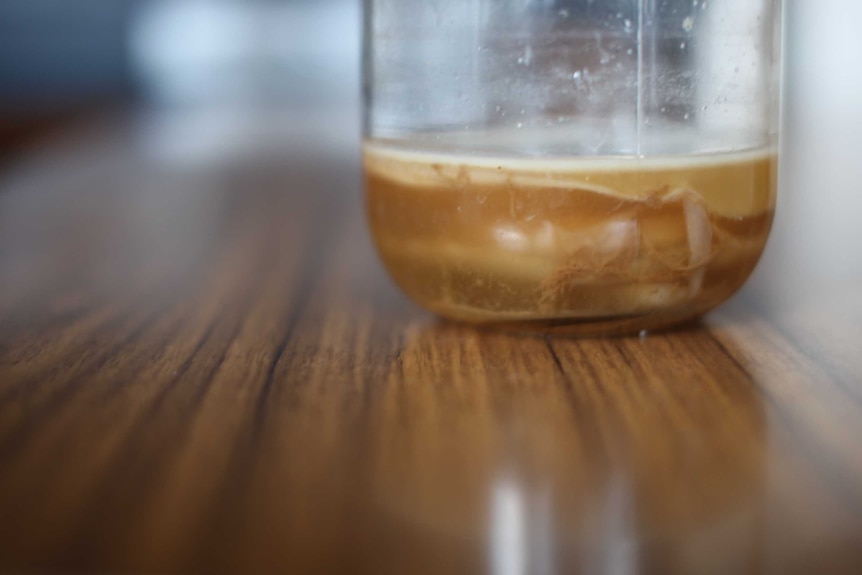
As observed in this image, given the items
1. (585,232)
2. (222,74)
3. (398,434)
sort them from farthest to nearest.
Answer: (222,74) → (585,232) → (398,434)

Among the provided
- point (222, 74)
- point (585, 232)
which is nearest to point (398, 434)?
point (585, 232)

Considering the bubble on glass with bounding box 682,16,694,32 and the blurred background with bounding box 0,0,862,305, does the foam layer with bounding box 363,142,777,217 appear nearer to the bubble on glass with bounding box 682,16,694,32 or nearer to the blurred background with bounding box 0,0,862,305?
the bubble on glass with bounding box 682,16,694,32

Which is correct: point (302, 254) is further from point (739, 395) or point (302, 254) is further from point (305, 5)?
point (305, 5)

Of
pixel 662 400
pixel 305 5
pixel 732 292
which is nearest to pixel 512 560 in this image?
pixel 662 400

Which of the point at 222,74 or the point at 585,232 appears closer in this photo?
the point at 585,232

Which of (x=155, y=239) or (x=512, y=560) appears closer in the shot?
(x=512, y=560)

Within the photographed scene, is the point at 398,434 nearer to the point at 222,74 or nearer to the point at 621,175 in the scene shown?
the point at 621,175
